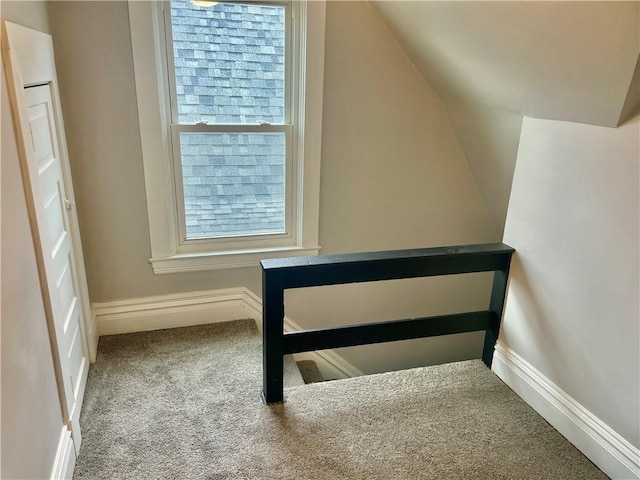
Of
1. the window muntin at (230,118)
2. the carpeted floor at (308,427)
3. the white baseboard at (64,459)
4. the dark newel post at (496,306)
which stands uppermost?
the window muntin at (230,118)

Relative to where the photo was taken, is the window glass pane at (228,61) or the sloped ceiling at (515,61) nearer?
the sloped ceiling at (515,61)

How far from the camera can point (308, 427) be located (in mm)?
1857

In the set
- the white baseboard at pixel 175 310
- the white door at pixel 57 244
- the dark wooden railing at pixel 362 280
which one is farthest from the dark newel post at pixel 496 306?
the white door at pixel 57 244

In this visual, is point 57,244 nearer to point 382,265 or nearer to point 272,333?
point 272,333

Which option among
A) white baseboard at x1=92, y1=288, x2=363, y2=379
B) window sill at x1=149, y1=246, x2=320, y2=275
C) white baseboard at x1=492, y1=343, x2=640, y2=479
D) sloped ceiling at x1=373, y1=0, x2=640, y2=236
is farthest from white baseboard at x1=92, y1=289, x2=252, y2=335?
sloped ceiling at x1=373, y1=0, x2=640, y2=236

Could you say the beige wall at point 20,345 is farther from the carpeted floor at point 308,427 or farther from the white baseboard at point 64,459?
the carpeted floor at point 308,427

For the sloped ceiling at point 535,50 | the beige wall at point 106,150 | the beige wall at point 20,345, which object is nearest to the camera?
the beige wall at point 20,345

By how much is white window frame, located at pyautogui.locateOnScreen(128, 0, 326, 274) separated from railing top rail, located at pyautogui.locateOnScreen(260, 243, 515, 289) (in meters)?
0.80

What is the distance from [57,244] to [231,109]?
1.08m

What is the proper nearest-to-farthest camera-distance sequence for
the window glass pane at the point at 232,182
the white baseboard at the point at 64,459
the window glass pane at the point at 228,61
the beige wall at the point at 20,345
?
the beige wall at the point at 20,345, the white baseboard at the point at 64,459, the window glass pane at the point at 228,61, the window glass pane at the point at 232,182

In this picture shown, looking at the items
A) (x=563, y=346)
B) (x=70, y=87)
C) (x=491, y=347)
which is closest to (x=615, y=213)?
(x=563, y=346)

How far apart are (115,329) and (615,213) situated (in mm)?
2431

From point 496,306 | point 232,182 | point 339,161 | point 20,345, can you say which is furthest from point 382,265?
point 20,345

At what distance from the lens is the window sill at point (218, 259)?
8.32 ft
